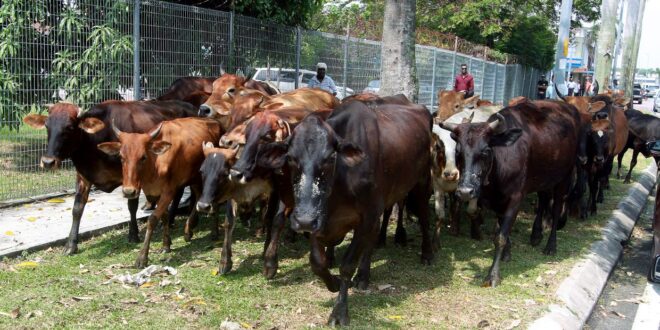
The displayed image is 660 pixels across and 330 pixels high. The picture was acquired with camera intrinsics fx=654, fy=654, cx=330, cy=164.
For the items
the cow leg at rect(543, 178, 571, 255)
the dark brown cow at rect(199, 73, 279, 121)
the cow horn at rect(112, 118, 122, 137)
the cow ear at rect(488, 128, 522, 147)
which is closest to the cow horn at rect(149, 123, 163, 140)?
the cow horn at rect(112, 118, 122, 137)

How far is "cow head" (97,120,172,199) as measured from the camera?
249 inches

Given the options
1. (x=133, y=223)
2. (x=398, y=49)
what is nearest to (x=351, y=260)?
(x=133, y=223)

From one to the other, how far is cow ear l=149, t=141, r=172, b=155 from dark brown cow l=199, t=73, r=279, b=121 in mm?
1403

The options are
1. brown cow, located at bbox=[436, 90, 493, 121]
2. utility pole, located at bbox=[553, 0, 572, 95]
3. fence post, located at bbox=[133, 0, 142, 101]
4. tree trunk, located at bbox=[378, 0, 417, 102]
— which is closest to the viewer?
tree trunk, located at bbox=[378, 0, 417, 102]

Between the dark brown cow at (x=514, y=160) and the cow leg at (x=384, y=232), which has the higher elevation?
the dark brown cow at (x=514, y=160)

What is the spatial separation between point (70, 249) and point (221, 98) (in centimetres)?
278

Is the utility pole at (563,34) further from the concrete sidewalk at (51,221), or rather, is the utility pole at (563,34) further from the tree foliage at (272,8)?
the concrete sidewalk at (51,221)

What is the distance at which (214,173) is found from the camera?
6301mm

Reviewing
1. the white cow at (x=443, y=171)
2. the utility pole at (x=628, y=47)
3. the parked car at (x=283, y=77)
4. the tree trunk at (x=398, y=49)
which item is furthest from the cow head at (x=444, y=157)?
the utility pole at (x=628, y=47)

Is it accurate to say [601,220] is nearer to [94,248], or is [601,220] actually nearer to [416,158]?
[416,158]

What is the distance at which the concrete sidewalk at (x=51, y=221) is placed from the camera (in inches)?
275

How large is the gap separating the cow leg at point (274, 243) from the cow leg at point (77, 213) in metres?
2.17

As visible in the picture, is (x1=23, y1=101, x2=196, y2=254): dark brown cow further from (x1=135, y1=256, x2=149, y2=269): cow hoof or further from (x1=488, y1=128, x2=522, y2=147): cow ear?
(x1=488, y1=128, x2=522, y2=147): cow ear

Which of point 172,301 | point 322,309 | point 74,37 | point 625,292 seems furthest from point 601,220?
point 74,37
